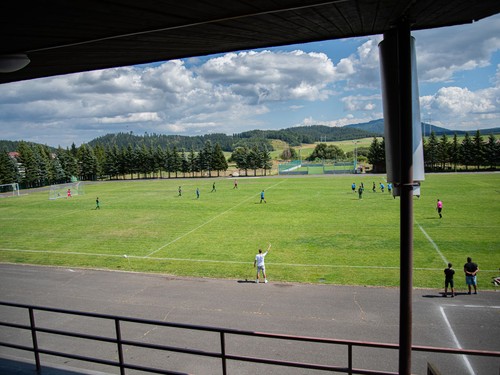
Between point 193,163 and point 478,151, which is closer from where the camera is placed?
point 478,151

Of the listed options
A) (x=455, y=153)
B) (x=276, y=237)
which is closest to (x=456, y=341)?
(x=276, y=237)

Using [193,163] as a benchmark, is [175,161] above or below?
above

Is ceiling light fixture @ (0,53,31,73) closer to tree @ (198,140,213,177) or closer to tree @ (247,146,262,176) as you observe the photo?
tree @ (247,146,262,176)

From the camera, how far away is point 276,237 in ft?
75.6

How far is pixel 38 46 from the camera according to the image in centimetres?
402

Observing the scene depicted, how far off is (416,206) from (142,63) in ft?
102

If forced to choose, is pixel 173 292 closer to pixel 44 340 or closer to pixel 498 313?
pixel 44 340

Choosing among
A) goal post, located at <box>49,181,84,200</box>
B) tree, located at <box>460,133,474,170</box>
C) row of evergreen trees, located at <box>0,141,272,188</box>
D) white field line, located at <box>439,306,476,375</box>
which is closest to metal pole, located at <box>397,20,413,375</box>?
white field line, located at <box>439,306,476,375</box>

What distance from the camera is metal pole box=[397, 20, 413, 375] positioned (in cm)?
333

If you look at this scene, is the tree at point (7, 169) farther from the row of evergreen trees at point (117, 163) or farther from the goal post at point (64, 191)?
the goal post at point (64, 191)

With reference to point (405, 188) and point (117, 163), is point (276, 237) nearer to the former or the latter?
point (405, 188)

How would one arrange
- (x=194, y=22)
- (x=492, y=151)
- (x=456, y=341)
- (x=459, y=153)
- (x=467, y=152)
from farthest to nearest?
1. (x=459, y=153)
2. (x=467, y=152)
3. (x=492, y=151)
4. (x=456, y=341)
5. (x=194, y=22)

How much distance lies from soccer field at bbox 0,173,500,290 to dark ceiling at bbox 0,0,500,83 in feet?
39.8

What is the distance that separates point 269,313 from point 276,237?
457 inches
